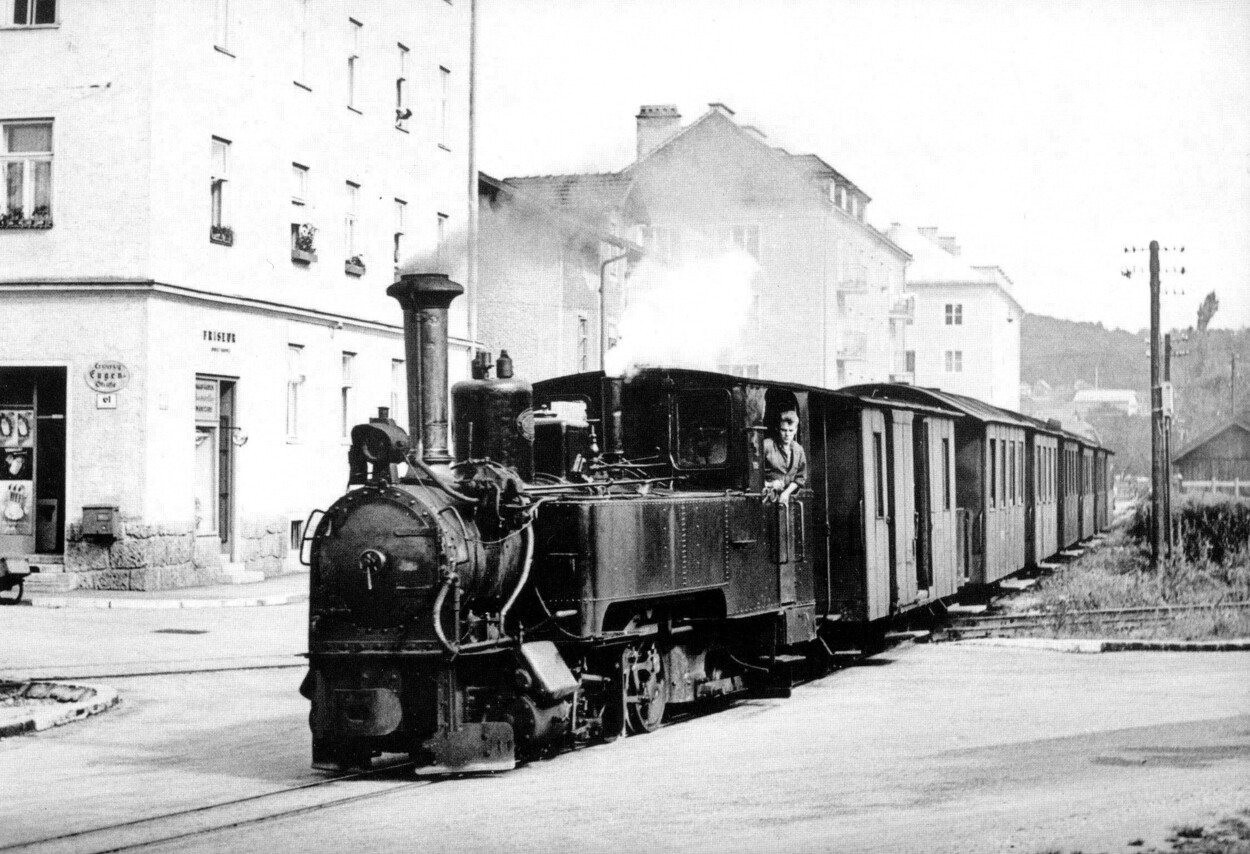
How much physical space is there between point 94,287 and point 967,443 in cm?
1169

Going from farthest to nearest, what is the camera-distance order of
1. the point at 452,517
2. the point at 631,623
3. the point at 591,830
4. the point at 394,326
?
the point at 394,326 < the point at 631,623 < the point at 452,517 < the point at 591,830

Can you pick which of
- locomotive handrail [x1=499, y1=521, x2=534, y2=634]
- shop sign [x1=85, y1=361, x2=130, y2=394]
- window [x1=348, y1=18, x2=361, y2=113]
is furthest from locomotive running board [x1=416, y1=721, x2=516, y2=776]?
window [x1=348, y1=18, x2=361, y2=113]

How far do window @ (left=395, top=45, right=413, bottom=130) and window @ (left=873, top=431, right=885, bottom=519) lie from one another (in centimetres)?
1630

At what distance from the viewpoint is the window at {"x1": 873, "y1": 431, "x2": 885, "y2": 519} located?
1477 cm

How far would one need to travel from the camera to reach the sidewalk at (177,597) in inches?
796

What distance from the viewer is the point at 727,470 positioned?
474 inches

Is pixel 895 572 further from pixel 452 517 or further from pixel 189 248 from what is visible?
pixel 189 248

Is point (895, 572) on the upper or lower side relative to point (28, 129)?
lower

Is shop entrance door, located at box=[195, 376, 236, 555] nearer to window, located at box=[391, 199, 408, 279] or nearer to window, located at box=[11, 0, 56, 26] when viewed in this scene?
window, located at box=[11, 0, 56, 26]

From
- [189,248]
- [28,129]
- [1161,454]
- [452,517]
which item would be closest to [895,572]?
[452,517]

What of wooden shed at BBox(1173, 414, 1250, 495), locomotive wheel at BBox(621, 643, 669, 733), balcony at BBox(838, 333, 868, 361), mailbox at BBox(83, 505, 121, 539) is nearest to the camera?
locomotive wheel at BBox(621, 643, 669, 733)

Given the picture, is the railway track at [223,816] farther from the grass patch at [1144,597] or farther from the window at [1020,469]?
the window at [1020,469]

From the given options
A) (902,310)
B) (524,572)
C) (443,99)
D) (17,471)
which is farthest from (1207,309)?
A: (524,572)

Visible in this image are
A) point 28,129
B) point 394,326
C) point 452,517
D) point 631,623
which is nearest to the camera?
point 452,517
